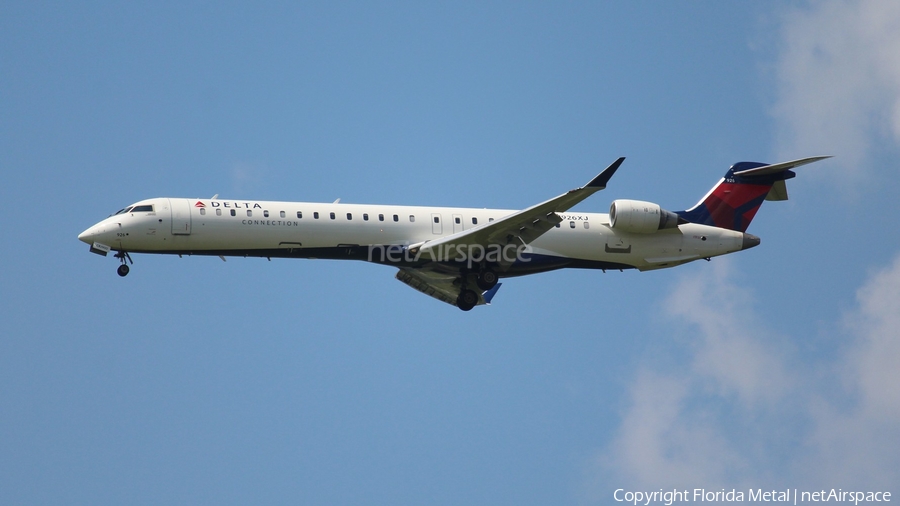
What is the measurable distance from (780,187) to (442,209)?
1134 cm

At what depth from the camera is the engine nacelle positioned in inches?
1287

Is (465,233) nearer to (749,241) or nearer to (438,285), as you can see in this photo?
(438,285)

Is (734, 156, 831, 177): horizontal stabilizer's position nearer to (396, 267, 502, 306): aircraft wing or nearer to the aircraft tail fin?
the aircraft tail fin

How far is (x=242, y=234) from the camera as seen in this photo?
30.3m

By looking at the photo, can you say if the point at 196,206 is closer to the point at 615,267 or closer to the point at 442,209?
the point at 442,209

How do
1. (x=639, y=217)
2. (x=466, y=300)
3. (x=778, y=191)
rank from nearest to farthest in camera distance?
(x=639, y=217)
(x=466, y=300)
(x=778, y=191)

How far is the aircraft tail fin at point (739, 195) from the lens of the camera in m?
34.4

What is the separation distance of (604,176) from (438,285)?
29.9ft

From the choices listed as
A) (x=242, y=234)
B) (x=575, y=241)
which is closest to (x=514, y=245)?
(x=575, y=241)

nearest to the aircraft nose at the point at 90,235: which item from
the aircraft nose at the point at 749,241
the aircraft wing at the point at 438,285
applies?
the aircraft wing at the point at 438,285

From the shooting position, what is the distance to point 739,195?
34.6m

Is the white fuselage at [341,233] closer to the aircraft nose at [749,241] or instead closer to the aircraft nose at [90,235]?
the aircraft nose at [90,235]

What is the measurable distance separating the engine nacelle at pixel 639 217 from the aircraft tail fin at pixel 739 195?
1.63 m

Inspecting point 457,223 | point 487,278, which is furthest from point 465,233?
point 487,278
